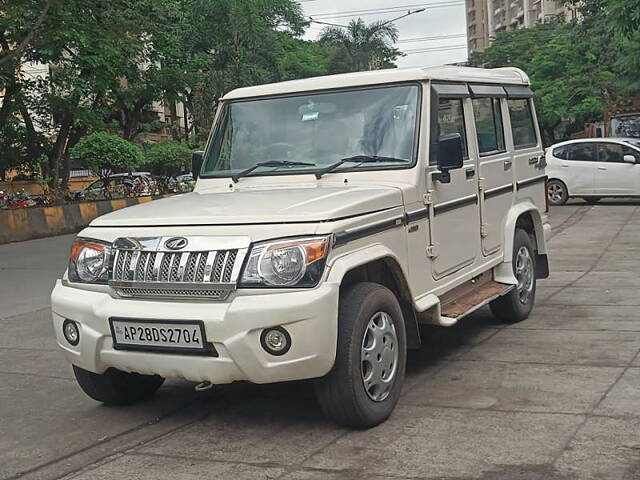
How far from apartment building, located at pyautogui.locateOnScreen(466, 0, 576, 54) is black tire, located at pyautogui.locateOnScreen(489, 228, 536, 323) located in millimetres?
79754

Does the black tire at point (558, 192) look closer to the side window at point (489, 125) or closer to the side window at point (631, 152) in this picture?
the side window at point (631, 152)

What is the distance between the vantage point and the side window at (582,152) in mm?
19438

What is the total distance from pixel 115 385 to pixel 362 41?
36.1 meters

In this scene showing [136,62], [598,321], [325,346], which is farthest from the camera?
[136,62]

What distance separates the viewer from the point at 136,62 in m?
21.8

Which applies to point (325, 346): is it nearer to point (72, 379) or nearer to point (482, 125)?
point (72, 379)

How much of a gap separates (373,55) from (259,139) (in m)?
35.3

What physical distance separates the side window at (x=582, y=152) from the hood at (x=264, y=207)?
15369 millimetres

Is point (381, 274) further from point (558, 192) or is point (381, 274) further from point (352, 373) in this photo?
point (558, 192)

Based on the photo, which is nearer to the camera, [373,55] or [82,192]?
[82,192]

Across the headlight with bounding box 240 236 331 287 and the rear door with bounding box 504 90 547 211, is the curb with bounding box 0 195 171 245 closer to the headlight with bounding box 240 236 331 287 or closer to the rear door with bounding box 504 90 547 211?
the rear door with bounding box 504 90 547 211

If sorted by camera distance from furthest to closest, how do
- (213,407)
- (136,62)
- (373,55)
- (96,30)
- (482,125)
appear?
(373,55) → (136,62) → (96,30) → (482,125) → (213,407)

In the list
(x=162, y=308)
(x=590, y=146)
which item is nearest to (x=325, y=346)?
(x=162, y=308)

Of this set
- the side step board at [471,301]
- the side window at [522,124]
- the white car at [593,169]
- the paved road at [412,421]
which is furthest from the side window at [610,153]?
the side step board at [471,301]
